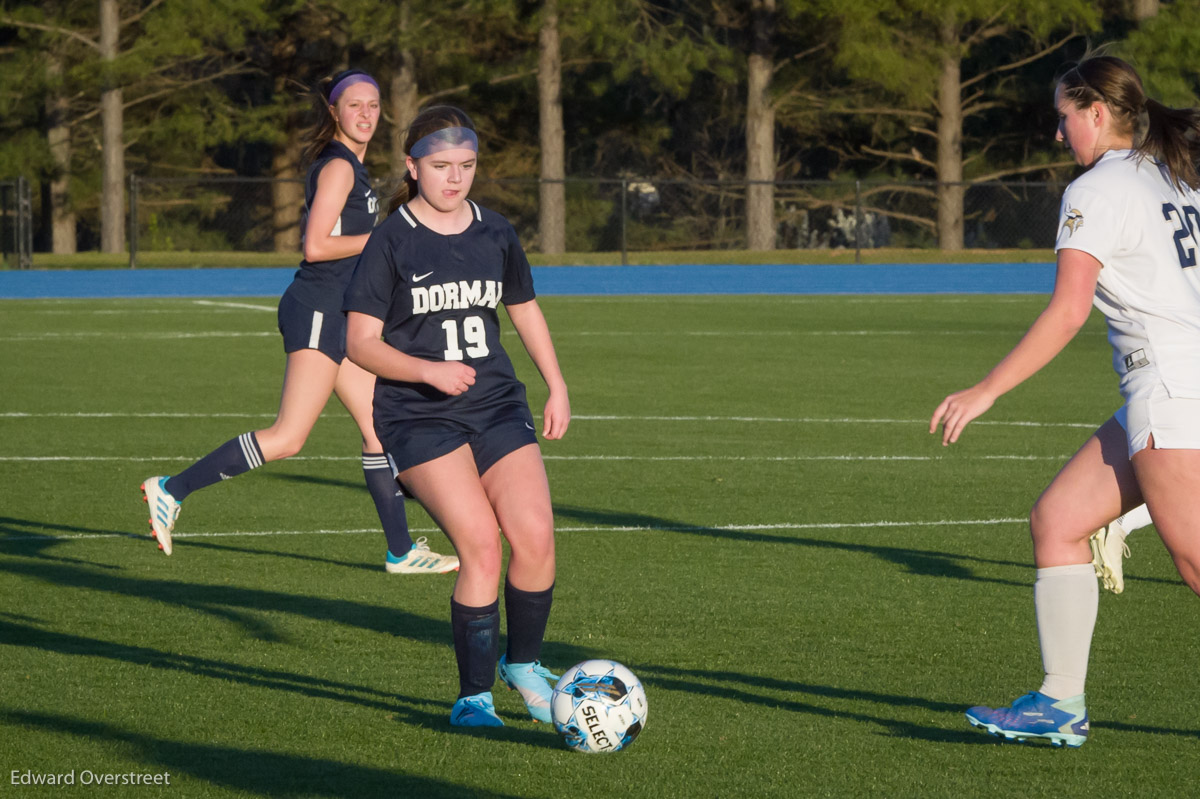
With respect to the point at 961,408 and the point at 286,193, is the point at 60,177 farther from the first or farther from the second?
the point at 961,408

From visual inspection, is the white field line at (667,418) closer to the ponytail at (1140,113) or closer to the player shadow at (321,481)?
the player shadow at (321,481)

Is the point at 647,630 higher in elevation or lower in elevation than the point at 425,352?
lower

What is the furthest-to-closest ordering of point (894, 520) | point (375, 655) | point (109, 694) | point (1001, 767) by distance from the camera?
point (894, 520) → point (375, 655) → point (109, 694) → point (1001, 767)

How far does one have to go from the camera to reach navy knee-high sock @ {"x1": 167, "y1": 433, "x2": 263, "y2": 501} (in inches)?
283

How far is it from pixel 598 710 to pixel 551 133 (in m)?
35.9

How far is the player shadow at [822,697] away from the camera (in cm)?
490

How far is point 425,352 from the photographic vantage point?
15.9 feet

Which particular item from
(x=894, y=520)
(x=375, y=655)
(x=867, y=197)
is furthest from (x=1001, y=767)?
(x=867, y=197)

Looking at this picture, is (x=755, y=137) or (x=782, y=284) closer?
(x=782, y=284)

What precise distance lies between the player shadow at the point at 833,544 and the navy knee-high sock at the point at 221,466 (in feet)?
6.33

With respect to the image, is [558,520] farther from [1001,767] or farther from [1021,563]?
[1001,767]

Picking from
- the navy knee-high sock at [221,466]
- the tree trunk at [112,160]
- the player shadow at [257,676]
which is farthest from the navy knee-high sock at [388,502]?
the tree trunk at [112,160]

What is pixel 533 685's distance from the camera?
499 centimetres

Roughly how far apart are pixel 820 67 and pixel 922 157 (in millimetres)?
5078
